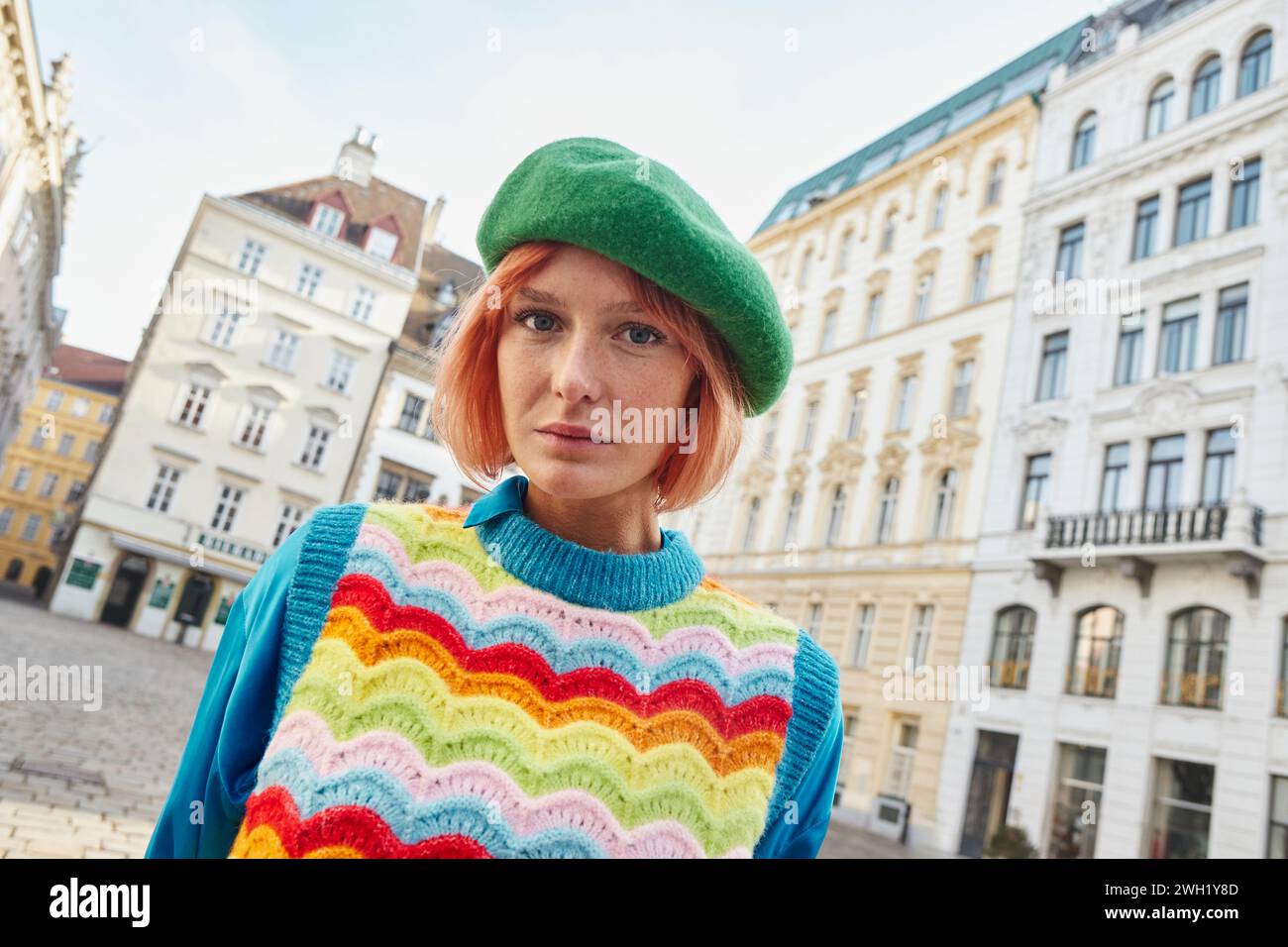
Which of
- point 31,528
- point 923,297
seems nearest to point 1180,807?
point 923,297

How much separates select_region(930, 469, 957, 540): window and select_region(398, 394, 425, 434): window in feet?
53.1

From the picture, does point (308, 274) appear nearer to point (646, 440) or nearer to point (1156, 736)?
point (1156, 736)

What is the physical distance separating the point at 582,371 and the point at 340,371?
28.5m

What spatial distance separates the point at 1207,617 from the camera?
14359 millimetres

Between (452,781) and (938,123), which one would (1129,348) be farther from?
(452,781)

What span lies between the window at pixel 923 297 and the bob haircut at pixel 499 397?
21947 millimetres

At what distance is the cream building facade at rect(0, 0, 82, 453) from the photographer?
17.7m

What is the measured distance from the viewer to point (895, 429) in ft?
69.8

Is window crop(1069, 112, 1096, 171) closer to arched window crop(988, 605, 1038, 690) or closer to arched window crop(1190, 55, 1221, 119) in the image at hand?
arched window crop(1190, 55, 1221, 119)

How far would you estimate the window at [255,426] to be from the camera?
26.2 meters

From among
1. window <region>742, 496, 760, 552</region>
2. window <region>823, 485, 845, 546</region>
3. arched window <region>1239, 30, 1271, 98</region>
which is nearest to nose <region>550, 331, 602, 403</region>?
arched window <region>1239, 30, 1271, 98</region>

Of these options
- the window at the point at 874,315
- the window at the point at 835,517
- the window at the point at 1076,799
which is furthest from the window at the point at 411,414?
the window at the point at 1076,799

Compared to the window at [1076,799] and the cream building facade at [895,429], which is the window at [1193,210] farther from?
the window at [1076,799]

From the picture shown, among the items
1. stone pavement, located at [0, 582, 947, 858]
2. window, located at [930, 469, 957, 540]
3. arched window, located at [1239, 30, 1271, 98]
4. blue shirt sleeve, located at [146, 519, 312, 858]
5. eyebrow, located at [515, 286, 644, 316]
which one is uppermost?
arched window, located at [1239, 30, 1271, 98]
